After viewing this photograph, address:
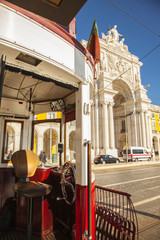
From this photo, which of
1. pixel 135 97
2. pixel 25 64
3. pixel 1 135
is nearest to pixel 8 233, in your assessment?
pixel 1 135

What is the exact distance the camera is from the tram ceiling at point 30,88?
4387 millimetres

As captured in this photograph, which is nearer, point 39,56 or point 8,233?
point 39,56

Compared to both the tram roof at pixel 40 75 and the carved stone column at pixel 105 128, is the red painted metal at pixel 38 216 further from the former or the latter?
the carved stone column at pixel 105 128

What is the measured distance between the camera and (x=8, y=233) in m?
3.16

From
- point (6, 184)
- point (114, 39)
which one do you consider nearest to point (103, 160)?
point (6, 184)

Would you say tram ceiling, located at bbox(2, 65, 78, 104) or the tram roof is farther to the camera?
tram ceiling, located at bbox(2, 65, 78, 104)

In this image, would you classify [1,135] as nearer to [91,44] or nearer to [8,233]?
[8,233]

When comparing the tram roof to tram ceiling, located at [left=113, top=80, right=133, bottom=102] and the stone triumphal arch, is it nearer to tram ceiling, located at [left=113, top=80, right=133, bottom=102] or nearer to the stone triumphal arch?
the stone triumphal arch

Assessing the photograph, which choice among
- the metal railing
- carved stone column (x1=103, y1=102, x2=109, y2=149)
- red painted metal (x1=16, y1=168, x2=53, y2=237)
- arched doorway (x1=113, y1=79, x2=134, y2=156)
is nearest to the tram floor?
red painted metal (x1=16, y1=168, x2=53, y2=237)

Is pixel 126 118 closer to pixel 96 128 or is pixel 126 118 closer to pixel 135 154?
pixel 135 154

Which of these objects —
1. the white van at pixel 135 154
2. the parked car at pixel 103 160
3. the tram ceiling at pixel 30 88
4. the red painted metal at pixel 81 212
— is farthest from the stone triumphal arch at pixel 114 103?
the red painted metal at pixel 81 212

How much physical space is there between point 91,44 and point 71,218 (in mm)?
3421

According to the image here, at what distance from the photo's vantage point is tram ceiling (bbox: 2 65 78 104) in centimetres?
439

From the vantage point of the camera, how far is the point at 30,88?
4848 millimetres
